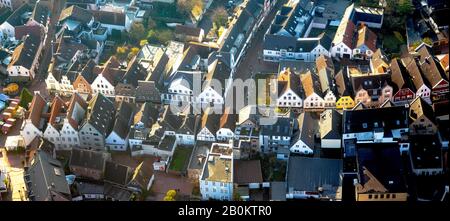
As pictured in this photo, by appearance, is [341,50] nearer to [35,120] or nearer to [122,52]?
[122,52]

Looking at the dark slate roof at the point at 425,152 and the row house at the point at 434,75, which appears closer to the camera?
the dark slate roof at the point at 425,152

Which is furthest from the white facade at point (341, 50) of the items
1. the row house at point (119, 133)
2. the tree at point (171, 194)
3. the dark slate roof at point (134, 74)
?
the tree at point (171, 194)

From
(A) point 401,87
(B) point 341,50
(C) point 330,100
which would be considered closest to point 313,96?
(C) point 330,100

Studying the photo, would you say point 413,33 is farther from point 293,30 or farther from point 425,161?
point 425,161

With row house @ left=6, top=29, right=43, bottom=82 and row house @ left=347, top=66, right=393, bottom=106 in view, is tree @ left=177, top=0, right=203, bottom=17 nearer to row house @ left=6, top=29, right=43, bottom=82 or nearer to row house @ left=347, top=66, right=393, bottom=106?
row house @ left=6, top=29, right=43, bottom=82

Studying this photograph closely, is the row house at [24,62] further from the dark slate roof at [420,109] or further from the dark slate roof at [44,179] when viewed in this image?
the dark slate roof at [420,109]

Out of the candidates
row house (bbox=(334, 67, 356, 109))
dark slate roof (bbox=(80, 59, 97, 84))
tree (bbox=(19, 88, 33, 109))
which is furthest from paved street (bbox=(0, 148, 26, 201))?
row house (bbox=(334, 67, 356, 109))
